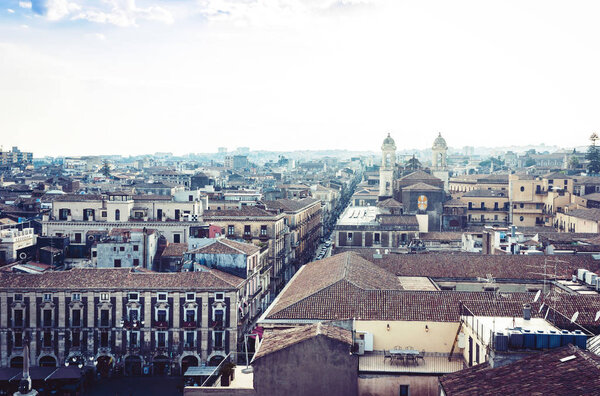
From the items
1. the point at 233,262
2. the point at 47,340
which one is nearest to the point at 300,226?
the point at 233,262

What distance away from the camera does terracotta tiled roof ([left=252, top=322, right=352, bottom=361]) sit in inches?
1157

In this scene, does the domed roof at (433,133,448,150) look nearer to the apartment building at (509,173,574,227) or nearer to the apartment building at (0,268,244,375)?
the apartment building at (509,173,574,227)

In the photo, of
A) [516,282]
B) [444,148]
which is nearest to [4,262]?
[516,282]

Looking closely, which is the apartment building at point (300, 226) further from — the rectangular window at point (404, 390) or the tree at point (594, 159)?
the tree at point (594, 159)

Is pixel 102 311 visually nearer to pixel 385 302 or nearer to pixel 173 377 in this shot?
pixel 173 377

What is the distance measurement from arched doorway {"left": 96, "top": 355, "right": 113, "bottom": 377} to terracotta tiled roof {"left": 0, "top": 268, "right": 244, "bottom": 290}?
5.22 metres

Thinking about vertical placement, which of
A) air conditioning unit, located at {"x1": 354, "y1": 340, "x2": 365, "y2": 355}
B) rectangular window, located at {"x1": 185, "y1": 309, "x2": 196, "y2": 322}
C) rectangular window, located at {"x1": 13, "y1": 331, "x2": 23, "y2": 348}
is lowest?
rectangular window, located at {"x1": 13, "y1": 331, "x2": 23, "y2": 348}

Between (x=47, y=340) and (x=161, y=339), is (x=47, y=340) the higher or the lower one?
the lower one

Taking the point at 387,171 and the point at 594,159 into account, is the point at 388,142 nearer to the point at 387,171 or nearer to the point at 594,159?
the point at 387,171

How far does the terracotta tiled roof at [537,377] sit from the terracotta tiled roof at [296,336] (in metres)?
6.29

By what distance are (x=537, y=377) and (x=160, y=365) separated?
3233cm

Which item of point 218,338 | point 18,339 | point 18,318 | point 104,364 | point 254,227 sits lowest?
point 104,364

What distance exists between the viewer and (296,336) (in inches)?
1201

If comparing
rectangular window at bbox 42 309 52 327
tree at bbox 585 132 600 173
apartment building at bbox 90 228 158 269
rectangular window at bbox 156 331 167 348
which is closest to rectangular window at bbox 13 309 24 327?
rectangular window at bbox 42 309 52 327
